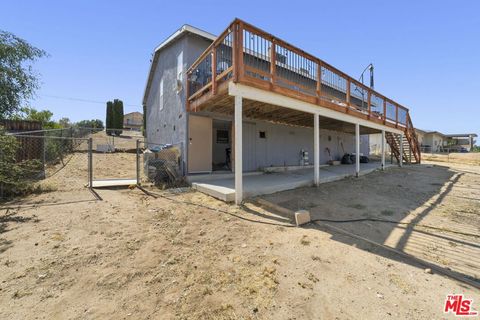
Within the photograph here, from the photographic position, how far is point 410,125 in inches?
577

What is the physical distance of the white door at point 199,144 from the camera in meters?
8.05

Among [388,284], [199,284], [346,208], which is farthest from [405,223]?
[199,284]

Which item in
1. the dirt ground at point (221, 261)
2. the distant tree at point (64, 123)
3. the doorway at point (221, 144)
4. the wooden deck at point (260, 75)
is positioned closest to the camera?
the dirt ground at point (221, 261)

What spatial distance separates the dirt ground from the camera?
82.0 inches

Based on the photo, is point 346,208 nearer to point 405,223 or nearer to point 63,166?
point 405,223

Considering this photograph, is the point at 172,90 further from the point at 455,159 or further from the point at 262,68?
the point at 455,159

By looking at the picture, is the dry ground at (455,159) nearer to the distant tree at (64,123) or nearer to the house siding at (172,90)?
the house siding at (172,90)

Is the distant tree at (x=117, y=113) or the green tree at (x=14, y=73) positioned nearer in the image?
the green tree at (x=14, y=73)

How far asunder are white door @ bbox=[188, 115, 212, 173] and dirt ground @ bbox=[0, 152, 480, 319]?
2.92m

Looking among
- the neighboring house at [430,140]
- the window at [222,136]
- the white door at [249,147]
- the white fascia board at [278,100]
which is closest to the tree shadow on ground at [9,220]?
the white fascia board at [278,100]

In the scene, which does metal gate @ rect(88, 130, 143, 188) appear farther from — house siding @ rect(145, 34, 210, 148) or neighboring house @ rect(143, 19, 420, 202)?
neighboring house @ rect(143, 19, 420, 202)

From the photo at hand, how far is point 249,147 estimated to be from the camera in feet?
31.0

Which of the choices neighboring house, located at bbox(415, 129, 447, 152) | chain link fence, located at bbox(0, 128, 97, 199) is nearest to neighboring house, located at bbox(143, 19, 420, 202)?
chain link fence, located at bbox(0, 128, 97, 199)

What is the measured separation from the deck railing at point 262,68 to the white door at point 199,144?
871mm
